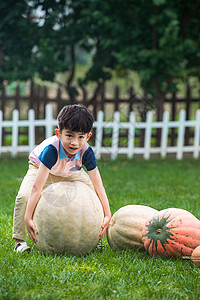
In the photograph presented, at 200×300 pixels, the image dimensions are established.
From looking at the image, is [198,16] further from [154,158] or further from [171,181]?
[171,181]

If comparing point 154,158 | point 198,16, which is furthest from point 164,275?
point 198,16

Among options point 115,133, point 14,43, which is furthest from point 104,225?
point 14,43

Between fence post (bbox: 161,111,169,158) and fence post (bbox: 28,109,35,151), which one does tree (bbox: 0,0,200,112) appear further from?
fence post (bbox: 28,109,35,151)

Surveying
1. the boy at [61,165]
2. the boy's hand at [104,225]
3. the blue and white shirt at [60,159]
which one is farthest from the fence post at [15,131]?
the boy's hand at [104,225]

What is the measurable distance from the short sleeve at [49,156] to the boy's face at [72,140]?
0.34ft

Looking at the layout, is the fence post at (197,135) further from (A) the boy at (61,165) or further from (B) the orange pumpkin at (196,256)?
(B) the orange pumpkin at (196,256)

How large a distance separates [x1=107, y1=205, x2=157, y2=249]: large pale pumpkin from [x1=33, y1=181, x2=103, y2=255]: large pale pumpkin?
234mm

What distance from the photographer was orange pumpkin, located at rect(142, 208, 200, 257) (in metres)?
3.44

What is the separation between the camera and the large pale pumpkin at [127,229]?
12.1 ft

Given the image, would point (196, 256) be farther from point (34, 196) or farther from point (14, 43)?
point (14, 43)

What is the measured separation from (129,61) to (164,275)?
929 cm

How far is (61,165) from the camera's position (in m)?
3.62

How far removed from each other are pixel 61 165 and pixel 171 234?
3.58 ft

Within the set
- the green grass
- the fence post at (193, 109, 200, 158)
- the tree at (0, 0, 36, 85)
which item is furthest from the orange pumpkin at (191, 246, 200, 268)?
the tree at (0, 0, 36, 85)
